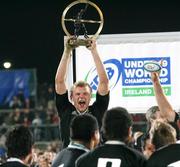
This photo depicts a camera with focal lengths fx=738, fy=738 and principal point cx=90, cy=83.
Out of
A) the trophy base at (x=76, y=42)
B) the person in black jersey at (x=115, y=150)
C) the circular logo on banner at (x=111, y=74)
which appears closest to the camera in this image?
the person in black jersey at (x=115, y=150)

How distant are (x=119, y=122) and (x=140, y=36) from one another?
416cm

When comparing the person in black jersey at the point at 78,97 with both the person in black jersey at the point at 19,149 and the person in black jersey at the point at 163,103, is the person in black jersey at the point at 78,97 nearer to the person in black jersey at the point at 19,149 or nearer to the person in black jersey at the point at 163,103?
the person in black jersey at the point at 163,103

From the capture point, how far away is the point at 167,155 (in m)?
5.17

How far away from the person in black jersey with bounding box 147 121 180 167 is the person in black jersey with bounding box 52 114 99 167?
0.45 metres

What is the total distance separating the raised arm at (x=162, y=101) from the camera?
20.0 feet

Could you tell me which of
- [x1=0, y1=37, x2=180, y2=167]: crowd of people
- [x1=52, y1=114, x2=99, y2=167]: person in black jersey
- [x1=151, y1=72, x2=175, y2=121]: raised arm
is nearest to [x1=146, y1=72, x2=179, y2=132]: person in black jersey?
[x1=151, y1=72, x2=175, y2=121]: raised arm

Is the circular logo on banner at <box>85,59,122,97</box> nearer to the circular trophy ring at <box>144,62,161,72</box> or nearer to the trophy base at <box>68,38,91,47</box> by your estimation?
the trophy base at <box>68,38,91,47</box>

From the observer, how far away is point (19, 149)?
5293 mm

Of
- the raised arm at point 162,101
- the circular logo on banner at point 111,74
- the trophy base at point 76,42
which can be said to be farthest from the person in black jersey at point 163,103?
the circular logo on banner at point 111,74

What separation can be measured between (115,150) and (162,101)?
108cm

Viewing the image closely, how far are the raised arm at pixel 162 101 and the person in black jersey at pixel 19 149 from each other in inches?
50.6

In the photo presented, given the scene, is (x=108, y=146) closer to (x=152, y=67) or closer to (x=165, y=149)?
(x=165, y=149)

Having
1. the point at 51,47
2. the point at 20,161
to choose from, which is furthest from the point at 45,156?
the point at 51,47

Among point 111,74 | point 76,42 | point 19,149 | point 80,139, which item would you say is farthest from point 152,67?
point 111,74
